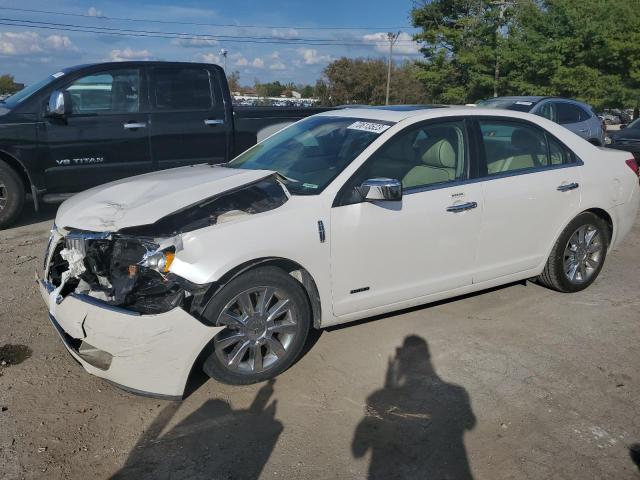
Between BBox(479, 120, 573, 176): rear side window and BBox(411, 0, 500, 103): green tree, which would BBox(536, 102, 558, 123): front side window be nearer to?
BBox(479, 120, 573, 176): rear side window

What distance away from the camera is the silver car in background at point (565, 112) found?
1154cm

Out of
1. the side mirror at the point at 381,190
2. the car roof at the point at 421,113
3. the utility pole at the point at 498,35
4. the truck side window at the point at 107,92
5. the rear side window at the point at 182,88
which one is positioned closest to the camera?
the side mirror at the point at 381,190

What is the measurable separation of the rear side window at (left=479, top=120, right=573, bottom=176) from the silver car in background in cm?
711

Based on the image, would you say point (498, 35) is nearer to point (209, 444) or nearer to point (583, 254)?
point (583, 254)

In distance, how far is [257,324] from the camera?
341cm

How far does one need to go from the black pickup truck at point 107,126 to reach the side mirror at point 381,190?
4.45 meters

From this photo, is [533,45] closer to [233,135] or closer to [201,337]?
[233,135]

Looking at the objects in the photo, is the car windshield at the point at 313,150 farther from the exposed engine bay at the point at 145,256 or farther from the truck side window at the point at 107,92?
the truck side window at the point at 107,92

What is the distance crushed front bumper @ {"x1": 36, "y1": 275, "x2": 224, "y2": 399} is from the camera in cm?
302

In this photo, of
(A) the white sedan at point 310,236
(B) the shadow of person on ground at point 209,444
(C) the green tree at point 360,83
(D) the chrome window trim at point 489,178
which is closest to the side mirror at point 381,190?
(A) the white sedan at point 310,236

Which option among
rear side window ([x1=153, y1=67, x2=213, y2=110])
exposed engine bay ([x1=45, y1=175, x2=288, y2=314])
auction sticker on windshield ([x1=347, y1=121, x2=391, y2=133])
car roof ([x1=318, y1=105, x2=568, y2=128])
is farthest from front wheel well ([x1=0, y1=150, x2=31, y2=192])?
auction sticker on windshield ([x1=347, y1=121, x2=391, y2=133])

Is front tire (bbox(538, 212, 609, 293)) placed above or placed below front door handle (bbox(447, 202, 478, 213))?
below

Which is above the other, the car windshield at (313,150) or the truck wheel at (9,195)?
the car windshield at (313,150)

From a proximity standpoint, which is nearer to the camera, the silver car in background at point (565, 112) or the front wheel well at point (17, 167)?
the front wheel well at point (17, 167)
